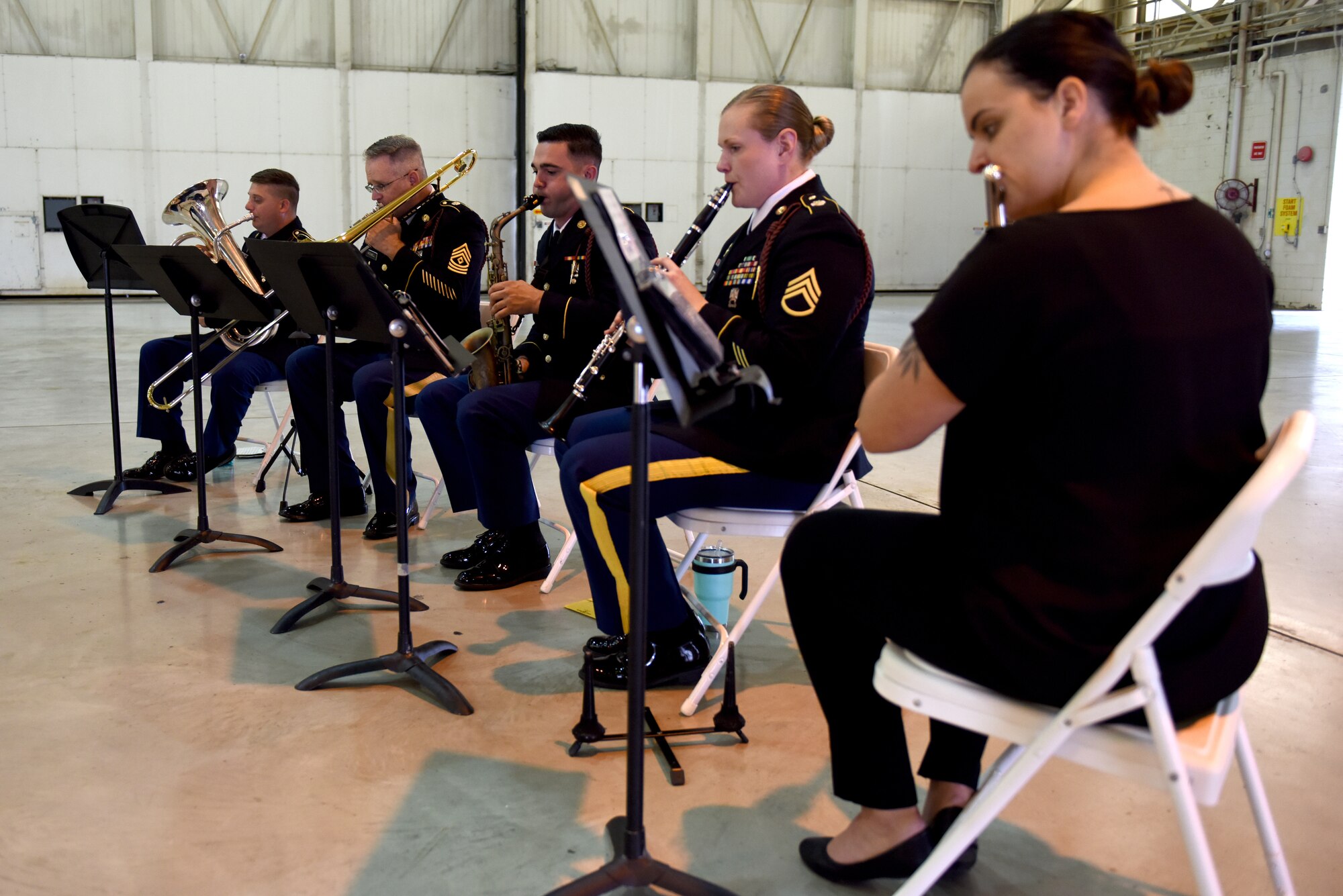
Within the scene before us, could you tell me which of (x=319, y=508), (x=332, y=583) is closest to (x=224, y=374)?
(x=319, y=508)

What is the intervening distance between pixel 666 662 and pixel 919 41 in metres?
14.9

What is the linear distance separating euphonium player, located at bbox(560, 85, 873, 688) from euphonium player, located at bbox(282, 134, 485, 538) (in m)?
1.40

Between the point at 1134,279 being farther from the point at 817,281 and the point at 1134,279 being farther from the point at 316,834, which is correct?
the point at 316,834

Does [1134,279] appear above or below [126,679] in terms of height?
above

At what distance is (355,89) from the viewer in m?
13.8

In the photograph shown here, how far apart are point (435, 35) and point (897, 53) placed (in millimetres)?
6363

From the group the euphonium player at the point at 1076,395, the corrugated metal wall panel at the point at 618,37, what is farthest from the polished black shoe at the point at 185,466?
the corrugated metal wall panel at the point at 618,37

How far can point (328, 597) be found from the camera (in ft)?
10.3

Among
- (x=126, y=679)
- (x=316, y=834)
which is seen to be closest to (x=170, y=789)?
(x=316, y=834)

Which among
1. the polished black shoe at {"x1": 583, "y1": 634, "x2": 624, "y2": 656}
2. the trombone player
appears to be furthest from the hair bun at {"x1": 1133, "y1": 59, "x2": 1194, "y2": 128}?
the trombone player

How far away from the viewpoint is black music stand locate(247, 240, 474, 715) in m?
2.54

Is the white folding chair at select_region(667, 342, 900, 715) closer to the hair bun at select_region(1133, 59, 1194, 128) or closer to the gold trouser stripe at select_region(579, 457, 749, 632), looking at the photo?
the gold trouser stripe at select_region(579, 457, 749, 632)

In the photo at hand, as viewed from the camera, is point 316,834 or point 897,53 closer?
point 316,834

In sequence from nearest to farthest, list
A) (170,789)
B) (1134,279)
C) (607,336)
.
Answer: (1134,279), (170,789), (607,336)
